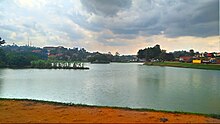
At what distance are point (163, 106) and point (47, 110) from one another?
7529 millimetres

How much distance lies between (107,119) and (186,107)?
7.55 metres

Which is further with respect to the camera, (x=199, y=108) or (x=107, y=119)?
(x=199, y=108)

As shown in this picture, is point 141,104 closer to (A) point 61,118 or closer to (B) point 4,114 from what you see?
(A) point 61,118

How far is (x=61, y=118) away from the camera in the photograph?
344 inches

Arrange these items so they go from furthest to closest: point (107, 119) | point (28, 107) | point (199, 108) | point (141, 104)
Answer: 1. point (141, 104)
2. point (199, 108)
3. point (28, 107)
4. point (107, 119)

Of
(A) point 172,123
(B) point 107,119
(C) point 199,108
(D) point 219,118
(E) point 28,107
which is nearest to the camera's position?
(A) point 172,123

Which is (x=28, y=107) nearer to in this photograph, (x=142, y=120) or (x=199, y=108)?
(x=142, y=120)

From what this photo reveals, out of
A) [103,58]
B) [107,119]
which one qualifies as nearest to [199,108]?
[107,119]

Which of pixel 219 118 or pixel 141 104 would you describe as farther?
pixel 141 104

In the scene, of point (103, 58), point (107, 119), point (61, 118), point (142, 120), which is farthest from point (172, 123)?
point (103, 58)

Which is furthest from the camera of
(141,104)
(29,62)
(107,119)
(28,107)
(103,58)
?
(103,58)

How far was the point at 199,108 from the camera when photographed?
13.9 m

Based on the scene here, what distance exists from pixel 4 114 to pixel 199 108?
10.9 metres

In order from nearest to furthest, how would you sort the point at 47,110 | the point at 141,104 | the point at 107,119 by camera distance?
the point at 107,119, the point at 47,110, the point at 141,104
